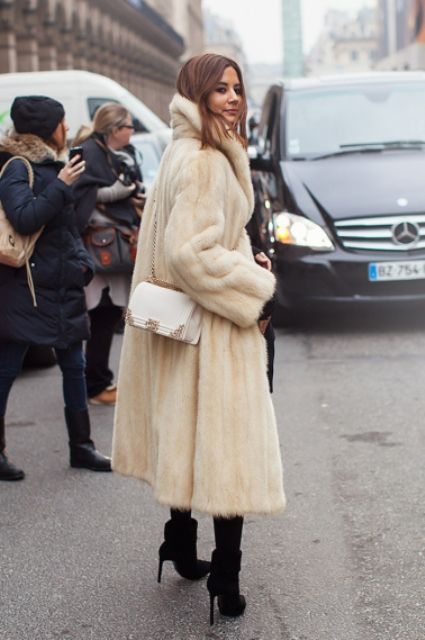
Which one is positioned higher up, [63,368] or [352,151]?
[352,151]

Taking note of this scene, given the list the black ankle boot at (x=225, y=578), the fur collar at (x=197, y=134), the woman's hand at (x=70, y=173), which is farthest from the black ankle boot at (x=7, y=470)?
the fur collar at (x=197, y=134)

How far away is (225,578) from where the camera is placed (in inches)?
158

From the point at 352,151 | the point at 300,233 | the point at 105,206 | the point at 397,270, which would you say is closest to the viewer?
the point at 105,206

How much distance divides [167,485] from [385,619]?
30.2 inches

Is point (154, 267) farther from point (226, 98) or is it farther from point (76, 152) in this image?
point (76, 152)

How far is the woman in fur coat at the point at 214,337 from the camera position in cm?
380

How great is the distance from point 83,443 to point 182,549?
1.85 metres

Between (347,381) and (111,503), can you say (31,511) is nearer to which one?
(111,503)

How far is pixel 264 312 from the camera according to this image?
12.8 ft

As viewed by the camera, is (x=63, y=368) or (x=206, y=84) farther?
(x=63, y=368)

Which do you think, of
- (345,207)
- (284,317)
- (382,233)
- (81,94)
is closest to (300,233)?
(345,207)

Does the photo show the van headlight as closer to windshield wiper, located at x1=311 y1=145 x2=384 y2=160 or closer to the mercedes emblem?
the mercedes emblem

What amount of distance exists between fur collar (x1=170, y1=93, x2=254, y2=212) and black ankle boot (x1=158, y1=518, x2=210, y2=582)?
40.3 inches

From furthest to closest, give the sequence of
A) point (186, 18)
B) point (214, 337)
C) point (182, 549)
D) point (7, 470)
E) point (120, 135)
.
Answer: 1. point (186, 18)
2. point (120, 135)
3. point (7, 470)
4. point (182, 549)
5. point (214, 337)
